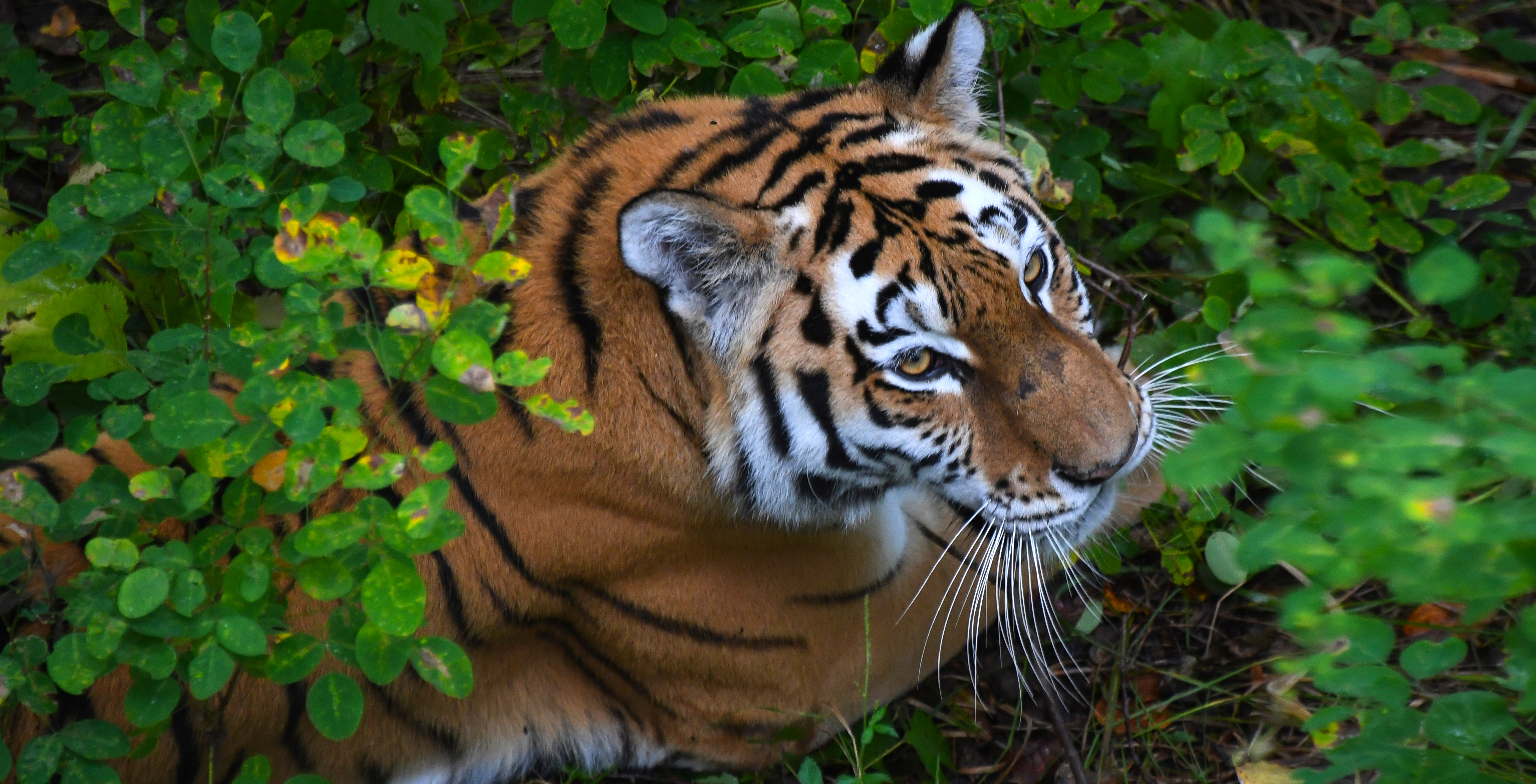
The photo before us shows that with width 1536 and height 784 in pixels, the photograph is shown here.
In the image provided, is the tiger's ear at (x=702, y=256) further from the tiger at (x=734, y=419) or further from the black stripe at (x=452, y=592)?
the black stripe at (x=452, y=592)

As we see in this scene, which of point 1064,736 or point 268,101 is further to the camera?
point 1064,736

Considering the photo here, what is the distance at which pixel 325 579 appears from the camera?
1351 mm

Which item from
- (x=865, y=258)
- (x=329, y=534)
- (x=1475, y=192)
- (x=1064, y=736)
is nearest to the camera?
(x=329, y=534)

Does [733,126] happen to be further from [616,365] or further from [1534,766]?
[1534,766]

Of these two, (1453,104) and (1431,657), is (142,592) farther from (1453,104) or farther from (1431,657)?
(1453,104)

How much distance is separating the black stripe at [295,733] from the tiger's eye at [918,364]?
3.40ft

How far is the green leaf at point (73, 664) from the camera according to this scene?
1383mm

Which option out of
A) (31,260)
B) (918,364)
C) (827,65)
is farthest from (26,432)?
(827,65)

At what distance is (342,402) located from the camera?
130cm

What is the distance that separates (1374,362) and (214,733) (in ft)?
5.12

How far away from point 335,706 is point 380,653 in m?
0.11

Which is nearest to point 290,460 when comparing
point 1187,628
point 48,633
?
point 48,633

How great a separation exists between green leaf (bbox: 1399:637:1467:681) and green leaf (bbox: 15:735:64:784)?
1.58m

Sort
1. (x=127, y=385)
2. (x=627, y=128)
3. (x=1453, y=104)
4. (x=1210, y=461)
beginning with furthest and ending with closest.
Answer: (x=1453, y=104), (x=627, y=128), (x=127, y=385), (x=1210, y=461)
